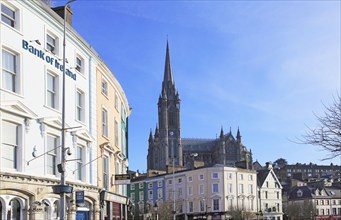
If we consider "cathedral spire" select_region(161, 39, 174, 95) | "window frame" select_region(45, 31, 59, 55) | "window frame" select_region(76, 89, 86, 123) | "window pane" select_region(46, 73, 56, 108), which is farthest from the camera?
"cathedral spire" select_region(161, 39, 174, 95)

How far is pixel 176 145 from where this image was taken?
184 metres

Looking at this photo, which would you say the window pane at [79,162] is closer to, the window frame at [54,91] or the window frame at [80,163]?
the window frame at [80,163]

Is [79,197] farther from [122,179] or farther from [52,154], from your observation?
[122,179]

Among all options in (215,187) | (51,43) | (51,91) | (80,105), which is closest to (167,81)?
(215,187)

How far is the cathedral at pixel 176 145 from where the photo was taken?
181 metres

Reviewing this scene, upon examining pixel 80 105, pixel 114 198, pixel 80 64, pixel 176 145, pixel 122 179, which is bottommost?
pixel 114 198

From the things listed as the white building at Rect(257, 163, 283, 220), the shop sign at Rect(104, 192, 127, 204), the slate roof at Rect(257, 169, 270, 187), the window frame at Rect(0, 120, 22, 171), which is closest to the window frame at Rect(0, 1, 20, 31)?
the window frame at Rect(0, 120, 22, 171)

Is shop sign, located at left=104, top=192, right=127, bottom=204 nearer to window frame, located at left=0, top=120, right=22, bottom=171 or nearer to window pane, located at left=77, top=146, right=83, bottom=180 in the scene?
window pane, located at left=77, top=146, right=83, bottom=180

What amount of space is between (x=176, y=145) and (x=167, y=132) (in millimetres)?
6099

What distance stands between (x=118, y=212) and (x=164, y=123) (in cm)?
15361

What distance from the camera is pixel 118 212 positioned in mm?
35031

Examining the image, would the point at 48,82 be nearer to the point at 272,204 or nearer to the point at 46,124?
the point at 46,124

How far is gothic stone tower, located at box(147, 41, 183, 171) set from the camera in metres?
181

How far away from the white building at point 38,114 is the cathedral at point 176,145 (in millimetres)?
149668
